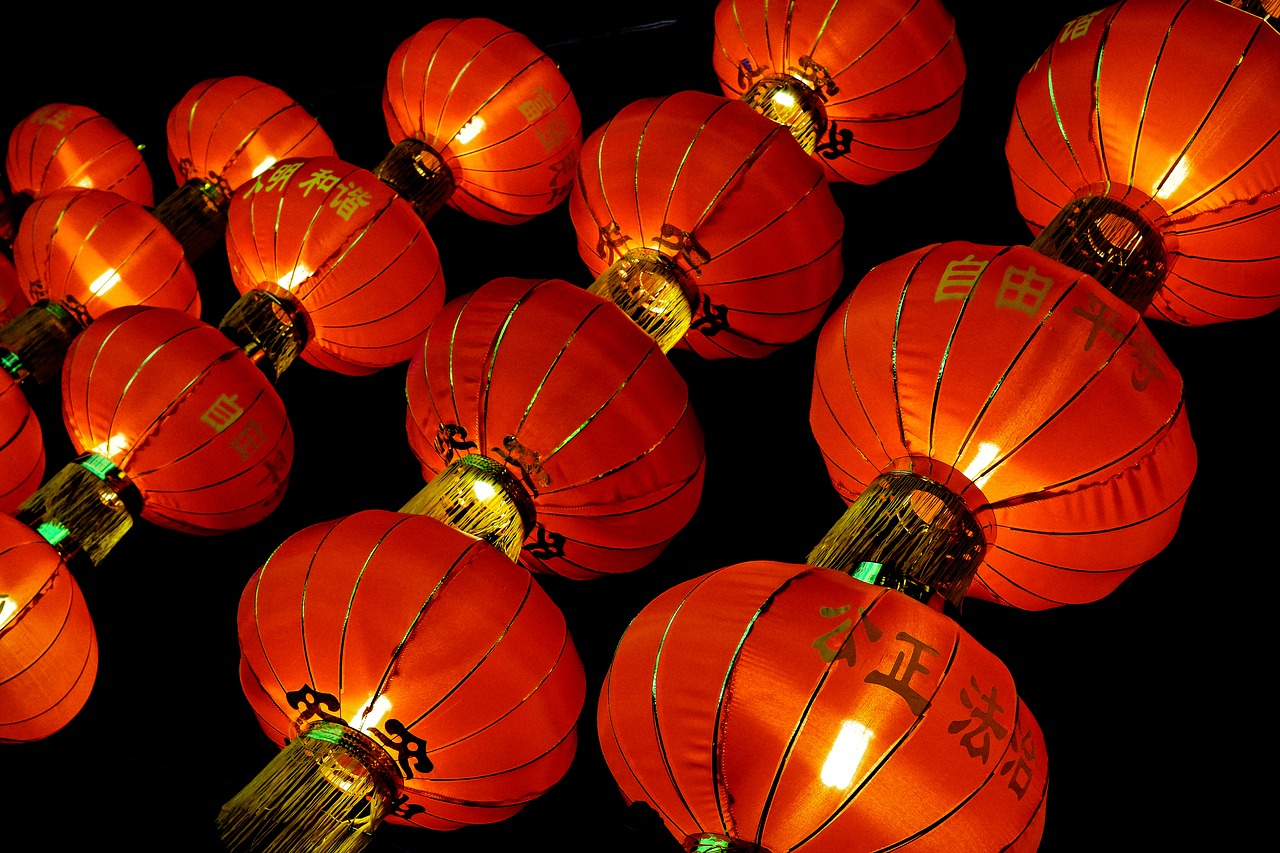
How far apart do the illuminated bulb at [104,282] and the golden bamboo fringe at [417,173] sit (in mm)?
1327

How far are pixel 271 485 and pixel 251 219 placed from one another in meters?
1.16

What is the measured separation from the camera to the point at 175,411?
3.69 metres

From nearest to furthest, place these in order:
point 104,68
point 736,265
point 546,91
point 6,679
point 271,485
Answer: point 6,679 → point 736,265 → point 271,485 → point 546,91 → point 104,68

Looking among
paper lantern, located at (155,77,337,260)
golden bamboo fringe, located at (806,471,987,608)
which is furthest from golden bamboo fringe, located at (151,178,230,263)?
golden bamboo fringe, located at (806,471,987,608)

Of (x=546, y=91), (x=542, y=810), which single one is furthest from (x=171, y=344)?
(x=542, y=810)

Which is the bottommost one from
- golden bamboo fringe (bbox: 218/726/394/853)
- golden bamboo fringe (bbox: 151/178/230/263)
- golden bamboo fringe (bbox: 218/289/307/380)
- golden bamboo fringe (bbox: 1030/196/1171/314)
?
golden bamboo fringe (bbox: 218/726/394/853)

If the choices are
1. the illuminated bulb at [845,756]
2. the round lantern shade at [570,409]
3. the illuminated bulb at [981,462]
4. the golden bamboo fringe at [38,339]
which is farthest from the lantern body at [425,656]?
the golden bamboo fringe at [38,339]

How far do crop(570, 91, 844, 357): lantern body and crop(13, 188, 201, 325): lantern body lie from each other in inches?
88.6

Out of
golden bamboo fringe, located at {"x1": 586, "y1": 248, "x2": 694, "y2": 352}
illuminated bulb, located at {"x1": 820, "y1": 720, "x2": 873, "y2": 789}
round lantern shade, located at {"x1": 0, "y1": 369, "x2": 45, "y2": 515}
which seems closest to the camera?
illuminated bulb, located at {"x1": 820, "y1": 720, "x2": 873, "y2": 789}

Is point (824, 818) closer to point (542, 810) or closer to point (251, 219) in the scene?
point (542, 810)

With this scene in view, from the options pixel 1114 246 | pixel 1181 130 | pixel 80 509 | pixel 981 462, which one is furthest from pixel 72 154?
pixel 1181 130

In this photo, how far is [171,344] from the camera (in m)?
3.77

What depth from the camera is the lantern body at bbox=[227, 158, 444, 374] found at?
13.0ft

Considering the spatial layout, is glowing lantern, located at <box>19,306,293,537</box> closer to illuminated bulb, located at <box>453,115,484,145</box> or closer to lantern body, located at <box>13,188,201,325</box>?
lantern body, located at <box>13,188,201,325</box>
